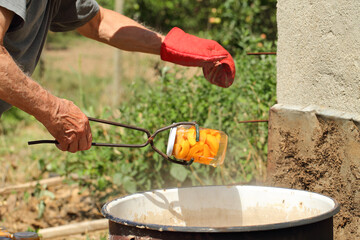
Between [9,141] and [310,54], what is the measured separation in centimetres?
469

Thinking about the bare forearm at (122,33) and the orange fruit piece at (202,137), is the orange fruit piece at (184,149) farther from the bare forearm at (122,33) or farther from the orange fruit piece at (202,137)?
the bare forearm at (122,33)

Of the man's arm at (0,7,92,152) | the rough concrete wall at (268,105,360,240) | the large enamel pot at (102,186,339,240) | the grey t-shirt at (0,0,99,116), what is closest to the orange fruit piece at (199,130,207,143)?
the large enamel pot at (102,186,339,240)

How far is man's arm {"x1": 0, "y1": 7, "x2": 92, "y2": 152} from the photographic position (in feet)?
6.68

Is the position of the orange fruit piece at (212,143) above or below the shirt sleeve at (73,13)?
below

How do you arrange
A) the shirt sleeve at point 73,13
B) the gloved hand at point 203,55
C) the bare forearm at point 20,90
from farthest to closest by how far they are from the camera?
the shirt sleeve at point 73,13 < the gloved hand at point 203,55 < the bare forearm at point 20,90

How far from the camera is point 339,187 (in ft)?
7.91

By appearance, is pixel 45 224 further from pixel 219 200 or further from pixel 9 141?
pixel 9 141

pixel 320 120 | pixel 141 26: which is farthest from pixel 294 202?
pixel 141 26

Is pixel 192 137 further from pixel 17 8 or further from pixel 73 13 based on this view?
pixel 73 13

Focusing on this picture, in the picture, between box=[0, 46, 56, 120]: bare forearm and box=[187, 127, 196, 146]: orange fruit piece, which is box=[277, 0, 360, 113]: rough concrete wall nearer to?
box=[187, 127, 196, 146]: orange fruit piece

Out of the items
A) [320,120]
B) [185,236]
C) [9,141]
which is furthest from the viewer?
[9,141]

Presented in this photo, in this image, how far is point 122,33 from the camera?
3014mm

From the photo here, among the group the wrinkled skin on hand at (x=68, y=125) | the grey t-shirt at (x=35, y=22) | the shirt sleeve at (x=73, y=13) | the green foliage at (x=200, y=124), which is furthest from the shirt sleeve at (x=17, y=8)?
the green foliage at (x=200, y=124)

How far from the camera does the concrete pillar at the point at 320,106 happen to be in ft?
7.59
